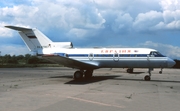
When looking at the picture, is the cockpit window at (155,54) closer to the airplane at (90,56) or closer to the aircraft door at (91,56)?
the airplane at (90,56)

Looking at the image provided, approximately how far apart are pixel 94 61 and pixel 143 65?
4631 mm

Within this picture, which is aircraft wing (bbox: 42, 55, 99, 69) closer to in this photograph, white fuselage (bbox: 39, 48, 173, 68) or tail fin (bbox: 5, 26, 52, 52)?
white fuselage (bbox: 39, 48, 173, 68)

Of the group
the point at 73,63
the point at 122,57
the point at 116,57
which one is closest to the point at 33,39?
the point at 73,63

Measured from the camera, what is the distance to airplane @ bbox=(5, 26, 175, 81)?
21.2 metres

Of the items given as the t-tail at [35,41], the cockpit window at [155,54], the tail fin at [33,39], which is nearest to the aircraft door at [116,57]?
the cockpit window at [155,54]

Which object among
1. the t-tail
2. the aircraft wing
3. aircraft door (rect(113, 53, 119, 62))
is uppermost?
the t-tail

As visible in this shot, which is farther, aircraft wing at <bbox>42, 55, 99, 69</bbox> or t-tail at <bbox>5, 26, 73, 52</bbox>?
t-tail at <bbox>5, 26, 73, 52</bbox>

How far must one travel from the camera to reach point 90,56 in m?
23.3

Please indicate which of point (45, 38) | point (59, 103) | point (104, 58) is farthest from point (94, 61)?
point (59, 103)

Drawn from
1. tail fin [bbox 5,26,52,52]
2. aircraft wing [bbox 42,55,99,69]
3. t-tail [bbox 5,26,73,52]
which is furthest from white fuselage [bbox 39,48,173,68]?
tail fin [bbox 5,26,52,52]

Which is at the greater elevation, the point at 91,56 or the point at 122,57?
the point at 91,56

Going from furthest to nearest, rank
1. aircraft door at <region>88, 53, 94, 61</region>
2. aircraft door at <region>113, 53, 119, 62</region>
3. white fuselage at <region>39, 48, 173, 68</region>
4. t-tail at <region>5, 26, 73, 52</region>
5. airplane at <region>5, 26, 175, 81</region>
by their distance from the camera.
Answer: t-tail at <region>5, 26, 73, 52</region> → aircraft door at <region>88, 53, 94, 61</region> → aircraft door at <region>113, 53, 119, 62</region> → white fuselage at <region>39, 48, 173, 68</region> → airplane at <region>5, 26, 175, 81</region>

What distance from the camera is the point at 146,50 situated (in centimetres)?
2200

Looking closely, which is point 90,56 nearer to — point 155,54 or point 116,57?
point 116,57
